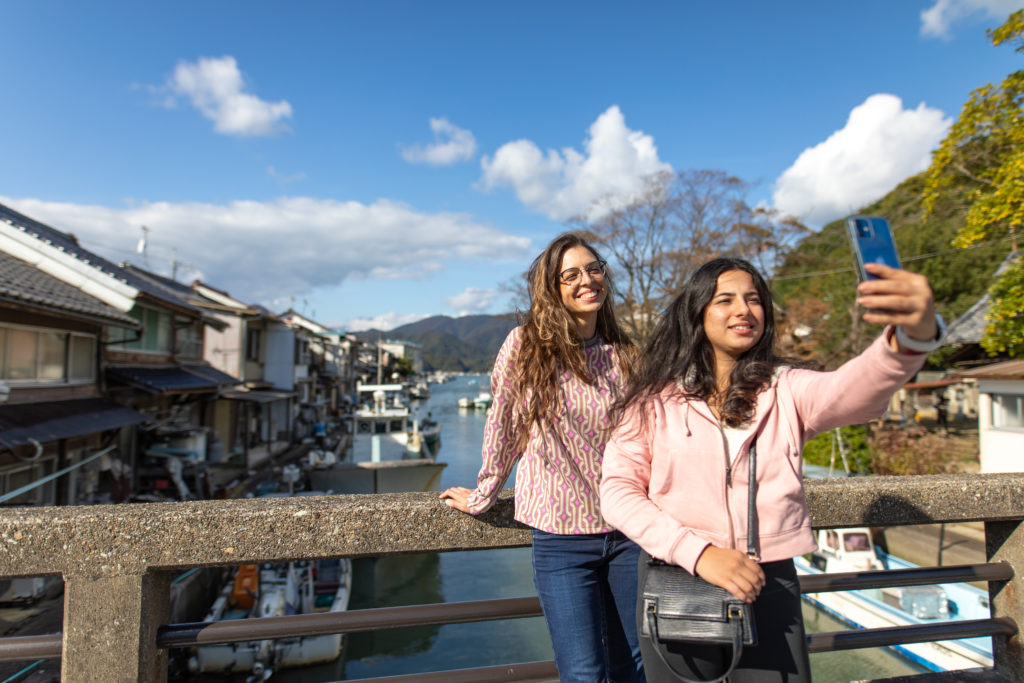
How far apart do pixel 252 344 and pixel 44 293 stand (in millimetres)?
Result: 17926

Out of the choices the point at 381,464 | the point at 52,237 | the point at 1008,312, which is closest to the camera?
the point at 1008,312

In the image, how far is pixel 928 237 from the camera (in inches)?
1074

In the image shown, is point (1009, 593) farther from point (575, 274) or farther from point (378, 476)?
point (378, 476)

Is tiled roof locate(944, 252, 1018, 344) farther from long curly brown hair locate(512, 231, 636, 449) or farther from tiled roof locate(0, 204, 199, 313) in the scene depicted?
tiled roof locate(0, 204, 199, 313)

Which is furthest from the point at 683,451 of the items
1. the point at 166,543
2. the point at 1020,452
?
the point at 1020,452

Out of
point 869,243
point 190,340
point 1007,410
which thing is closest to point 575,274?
point 869,243

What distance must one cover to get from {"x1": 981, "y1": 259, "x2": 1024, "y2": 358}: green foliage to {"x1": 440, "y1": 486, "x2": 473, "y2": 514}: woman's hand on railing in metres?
10.8

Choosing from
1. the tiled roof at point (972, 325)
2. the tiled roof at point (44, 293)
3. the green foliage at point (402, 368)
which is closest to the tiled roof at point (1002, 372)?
the tiled roof at point (972, 325)

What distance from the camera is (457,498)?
195 centimetres

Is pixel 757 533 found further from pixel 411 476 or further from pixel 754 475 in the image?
pixel 411 476

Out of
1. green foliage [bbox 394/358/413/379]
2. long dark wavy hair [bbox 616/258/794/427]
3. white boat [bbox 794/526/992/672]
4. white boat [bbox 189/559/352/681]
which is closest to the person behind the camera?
long dark wavy hair [bbox 616/258/794/427]

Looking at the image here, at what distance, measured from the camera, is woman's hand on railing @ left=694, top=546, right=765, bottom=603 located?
136 centimetres

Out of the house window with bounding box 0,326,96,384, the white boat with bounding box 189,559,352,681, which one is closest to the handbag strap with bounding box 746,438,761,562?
the white boat with bounding box 189,559,352,681

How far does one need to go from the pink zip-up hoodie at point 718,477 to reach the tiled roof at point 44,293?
31.8 ft
